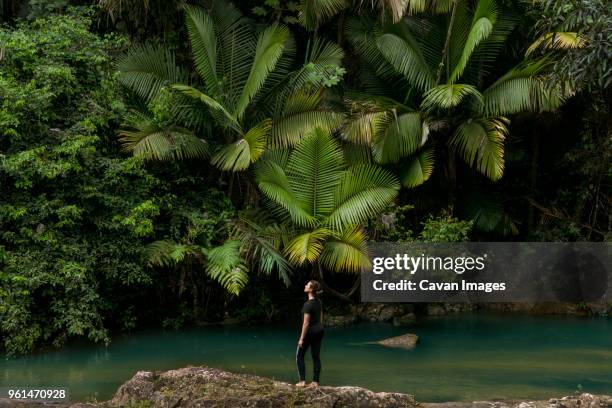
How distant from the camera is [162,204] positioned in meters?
14.5

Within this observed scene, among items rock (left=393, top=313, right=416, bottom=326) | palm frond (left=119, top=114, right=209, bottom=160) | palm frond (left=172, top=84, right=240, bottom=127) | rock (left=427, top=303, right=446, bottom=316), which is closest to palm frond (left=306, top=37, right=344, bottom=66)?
palm frond (left=172, top=84, right=240, bottom=127)

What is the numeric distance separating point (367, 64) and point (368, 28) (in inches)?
26.9

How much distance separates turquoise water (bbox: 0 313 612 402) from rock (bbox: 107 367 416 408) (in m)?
1.26

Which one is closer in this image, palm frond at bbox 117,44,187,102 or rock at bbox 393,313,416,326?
palm frond at bbox 117,44,187,102

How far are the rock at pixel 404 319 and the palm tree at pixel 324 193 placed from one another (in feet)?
4.65

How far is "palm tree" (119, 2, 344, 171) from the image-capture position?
1445cm

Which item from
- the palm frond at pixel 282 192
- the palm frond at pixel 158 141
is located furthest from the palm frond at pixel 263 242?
the palm frond at pixel 158 141

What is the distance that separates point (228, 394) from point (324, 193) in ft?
21.5

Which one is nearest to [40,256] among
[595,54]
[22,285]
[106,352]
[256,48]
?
[22,285]

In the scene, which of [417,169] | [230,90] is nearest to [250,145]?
[230,90]

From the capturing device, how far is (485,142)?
14.8m

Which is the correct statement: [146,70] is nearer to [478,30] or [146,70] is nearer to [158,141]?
[158,141]

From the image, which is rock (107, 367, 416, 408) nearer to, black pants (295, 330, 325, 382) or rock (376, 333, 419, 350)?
black pants (295, 330, 325, 382)

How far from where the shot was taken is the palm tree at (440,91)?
14.8 m
